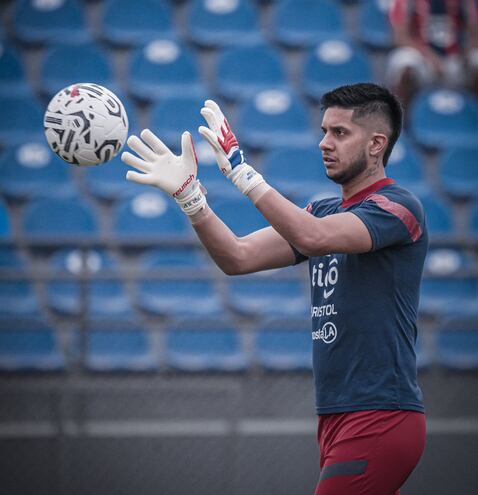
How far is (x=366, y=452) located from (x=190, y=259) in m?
3.95

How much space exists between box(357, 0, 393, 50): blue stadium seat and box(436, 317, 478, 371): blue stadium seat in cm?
425

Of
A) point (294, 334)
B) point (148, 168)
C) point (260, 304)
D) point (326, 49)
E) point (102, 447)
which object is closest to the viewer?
point (148, 168)

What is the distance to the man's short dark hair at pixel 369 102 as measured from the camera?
3215 mm

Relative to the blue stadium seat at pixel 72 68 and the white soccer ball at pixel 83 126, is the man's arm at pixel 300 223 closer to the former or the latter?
the white soccer ball at pixel 83 126

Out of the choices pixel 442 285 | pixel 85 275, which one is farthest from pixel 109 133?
pixel 442 285

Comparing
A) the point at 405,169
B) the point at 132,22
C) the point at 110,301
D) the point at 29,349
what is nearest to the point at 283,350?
the point at 110,301

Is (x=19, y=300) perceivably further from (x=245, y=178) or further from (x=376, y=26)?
(x=376, y=26)

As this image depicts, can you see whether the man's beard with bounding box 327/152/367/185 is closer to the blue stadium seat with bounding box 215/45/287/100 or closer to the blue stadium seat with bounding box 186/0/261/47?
the blue stadium seat with bounding box 215/45/287/100

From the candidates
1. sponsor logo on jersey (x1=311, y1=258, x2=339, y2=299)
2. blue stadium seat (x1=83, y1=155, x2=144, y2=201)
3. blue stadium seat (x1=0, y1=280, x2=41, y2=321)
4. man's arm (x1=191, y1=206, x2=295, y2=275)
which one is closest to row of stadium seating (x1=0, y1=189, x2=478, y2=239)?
blue stadium seat (x1=83, y1=155, x2=144, y2=201)

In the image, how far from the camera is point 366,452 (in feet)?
9.89

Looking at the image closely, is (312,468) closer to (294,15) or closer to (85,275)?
(85,275)

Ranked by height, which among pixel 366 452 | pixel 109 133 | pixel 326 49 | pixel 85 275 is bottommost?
pixel 366 452

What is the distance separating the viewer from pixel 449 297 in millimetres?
7109

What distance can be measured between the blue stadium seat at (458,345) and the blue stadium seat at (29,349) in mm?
2582
